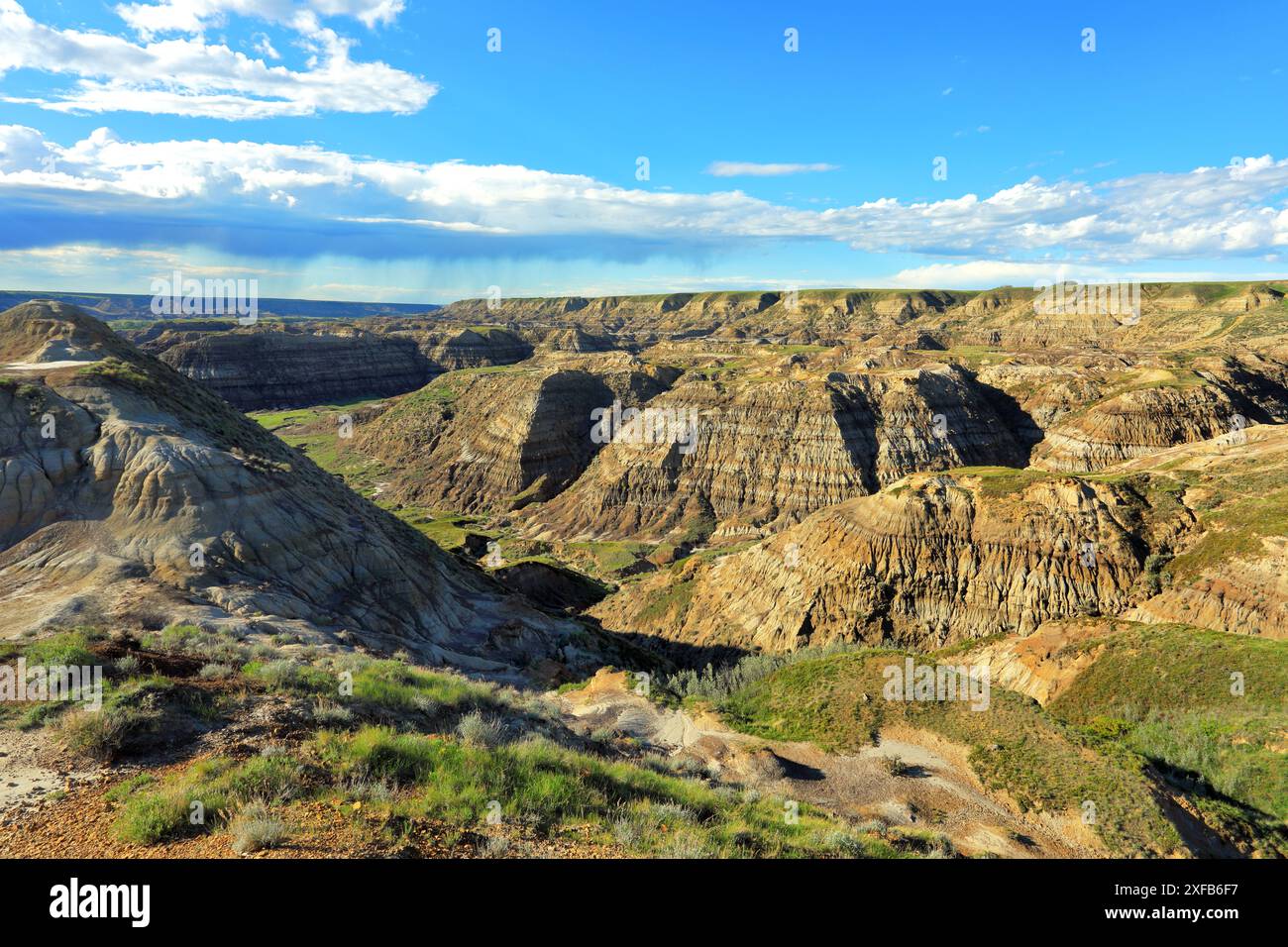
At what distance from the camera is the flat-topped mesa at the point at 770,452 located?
8275 centimetres

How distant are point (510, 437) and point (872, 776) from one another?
93.9 m

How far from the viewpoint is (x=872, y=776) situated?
61.0ft

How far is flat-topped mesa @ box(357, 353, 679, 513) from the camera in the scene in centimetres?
10331

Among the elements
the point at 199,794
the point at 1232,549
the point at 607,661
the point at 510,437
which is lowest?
the point at 607,661

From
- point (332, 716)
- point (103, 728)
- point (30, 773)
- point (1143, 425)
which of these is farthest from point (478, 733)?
point (1143, 425)

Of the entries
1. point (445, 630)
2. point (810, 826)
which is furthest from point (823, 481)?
point (810, 826)

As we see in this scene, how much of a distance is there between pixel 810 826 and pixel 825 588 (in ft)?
113

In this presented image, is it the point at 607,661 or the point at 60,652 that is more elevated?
the point at 60,652

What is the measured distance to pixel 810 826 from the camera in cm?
1195

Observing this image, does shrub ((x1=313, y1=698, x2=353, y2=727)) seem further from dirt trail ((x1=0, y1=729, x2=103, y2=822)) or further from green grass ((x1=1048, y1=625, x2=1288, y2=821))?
green grass ((x1=1048, y1=625, x2=1288, y2=821))

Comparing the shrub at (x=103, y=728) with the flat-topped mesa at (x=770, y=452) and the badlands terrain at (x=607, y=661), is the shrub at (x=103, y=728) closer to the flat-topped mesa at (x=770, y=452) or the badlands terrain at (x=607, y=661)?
the badlands terrain at (x=607, y=661)

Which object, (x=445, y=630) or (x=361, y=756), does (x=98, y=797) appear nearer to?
(x=361, y=756)

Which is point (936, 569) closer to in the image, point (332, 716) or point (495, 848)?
point (332, 716)

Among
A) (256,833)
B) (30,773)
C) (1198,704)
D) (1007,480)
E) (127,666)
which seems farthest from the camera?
(1007,480)
